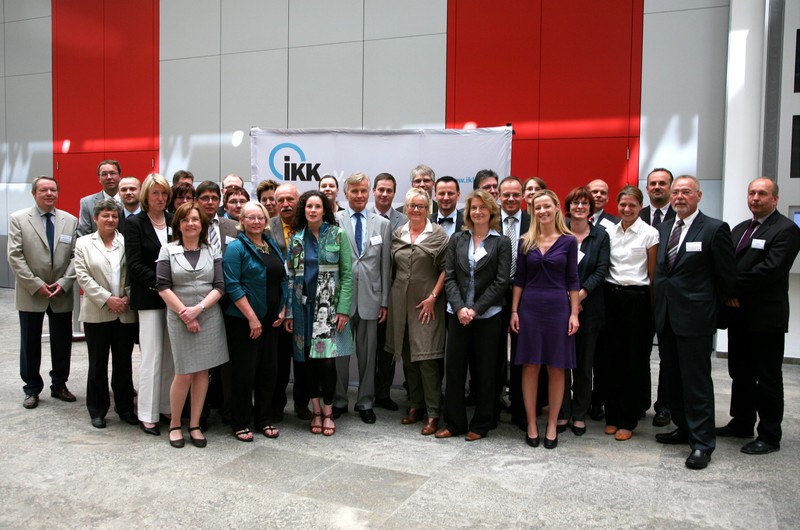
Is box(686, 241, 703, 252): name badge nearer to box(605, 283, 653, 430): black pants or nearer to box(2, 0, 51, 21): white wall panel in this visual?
box(605, 283, 653, 430): black pants

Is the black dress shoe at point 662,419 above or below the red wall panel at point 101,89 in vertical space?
below

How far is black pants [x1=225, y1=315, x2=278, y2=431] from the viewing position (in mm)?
3867

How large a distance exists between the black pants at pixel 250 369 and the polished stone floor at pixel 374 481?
0.18 meters

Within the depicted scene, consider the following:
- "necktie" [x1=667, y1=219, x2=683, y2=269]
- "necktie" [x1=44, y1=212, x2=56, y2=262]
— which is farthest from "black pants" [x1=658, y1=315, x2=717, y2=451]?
"necktie" [x1=44, y1=212, x2=56, y2=262]

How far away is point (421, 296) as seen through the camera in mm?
4152

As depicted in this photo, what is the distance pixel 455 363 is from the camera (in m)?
3.99

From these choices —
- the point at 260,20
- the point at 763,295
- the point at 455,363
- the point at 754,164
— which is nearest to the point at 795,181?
the point at 754,164

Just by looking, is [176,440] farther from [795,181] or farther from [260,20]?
[260,20]

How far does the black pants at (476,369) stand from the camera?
3.93m

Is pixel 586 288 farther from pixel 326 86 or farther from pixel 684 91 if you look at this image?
pixel 326 86

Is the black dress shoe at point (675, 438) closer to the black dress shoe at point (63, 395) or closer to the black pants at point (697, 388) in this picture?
the black pants at point (697, 388)

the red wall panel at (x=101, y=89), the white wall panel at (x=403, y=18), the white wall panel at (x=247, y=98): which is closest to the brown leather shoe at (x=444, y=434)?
the white wall panel at (x=403, y=18)

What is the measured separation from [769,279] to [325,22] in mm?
6631

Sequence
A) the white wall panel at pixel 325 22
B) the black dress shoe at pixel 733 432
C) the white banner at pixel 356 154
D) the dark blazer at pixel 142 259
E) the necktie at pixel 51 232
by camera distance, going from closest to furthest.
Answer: the dark blazer at pixel 142 259 < the black dress shoe at pixel 733 432 < the necktie at pixel 51 232 < the white banner at pixel 356 154 < the white wall panel at pixel 325 22
